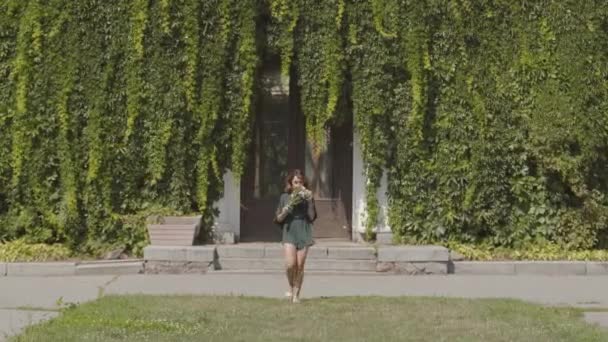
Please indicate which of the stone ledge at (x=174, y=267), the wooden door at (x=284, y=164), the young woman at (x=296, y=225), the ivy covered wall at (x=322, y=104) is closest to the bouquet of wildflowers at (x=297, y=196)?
the young woman at (x=296, y=225)

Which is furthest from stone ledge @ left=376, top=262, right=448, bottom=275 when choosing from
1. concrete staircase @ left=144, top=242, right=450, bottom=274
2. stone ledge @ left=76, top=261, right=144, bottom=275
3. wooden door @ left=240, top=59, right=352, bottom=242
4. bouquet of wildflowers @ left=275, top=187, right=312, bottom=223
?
stone ledge @ left=76, top=261, right=144, bottom=275

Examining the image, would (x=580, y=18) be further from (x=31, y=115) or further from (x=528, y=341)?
(x=31, y=115)

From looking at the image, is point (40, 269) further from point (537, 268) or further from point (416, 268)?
point (537, 268)

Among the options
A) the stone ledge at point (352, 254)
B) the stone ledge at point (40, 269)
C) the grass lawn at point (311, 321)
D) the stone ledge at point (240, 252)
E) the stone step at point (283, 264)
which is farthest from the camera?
the stone ledge at point (240, 252)

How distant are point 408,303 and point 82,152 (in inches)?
267

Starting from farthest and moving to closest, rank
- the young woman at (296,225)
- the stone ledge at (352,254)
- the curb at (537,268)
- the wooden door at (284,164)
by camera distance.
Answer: the wooden door at (284,164) < the stone ledge at (352,254) < the curb at (537,268) < the young woman at (296,225)

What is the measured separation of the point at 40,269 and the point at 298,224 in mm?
5025

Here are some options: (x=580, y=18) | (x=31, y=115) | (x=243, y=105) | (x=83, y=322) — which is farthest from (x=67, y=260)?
(x=580, y=18)

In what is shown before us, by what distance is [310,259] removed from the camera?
45.0 feet

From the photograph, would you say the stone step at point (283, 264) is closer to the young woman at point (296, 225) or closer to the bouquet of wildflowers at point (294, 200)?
the young woman at point (296, 225)

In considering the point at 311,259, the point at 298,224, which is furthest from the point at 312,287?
the point at 298,224

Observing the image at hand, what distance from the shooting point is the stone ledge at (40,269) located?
13.3 m

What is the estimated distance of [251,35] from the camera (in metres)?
14.5

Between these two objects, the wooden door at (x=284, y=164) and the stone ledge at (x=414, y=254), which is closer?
the stone ledge at (x=414, y=254)
